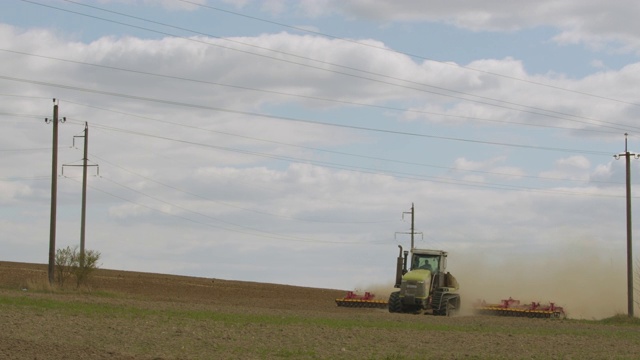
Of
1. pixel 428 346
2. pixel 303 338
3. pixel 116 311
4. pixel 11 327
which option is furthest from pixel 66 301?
pixel 428 346

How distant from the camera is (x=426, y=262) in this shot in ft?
158

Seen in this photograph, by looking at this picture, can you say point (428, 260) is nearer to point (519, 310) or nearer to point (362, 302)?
point (519, 310)

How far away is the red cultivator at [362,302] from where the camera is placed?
54.1 metres


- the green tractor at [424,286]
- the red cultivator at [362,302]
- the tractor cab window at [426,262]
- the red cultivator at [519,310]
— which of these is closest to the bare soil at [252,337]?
the green tractor at [424,286]

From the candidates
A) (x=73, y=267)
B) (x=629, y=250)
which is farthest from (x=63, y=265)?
(x=629, y=250)

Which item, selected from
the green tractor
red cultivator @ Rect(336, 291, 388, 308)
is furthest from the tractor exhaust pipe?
red cultivator @ Rect(336, 291, 388, 308)

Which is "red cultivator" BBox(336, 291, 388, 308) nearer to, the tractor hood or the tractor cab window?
the tractor cab window

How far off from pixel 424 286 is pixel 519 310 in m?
8.31

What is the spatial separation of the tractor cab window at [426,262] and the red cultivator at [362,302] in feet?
21.5

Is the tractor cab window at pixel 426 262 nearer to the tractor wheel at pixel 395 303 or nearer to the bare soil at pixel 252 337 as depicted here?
the tractor wheel at pixel 395 303

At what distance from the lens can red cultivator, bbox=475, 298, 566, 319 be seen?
5143 cm

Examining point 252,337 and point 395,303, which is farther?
point 395,303

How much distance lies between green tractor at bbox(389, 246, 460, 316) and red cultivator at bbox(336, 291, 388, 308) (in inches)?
208

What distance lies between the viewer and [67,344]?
2416cm
